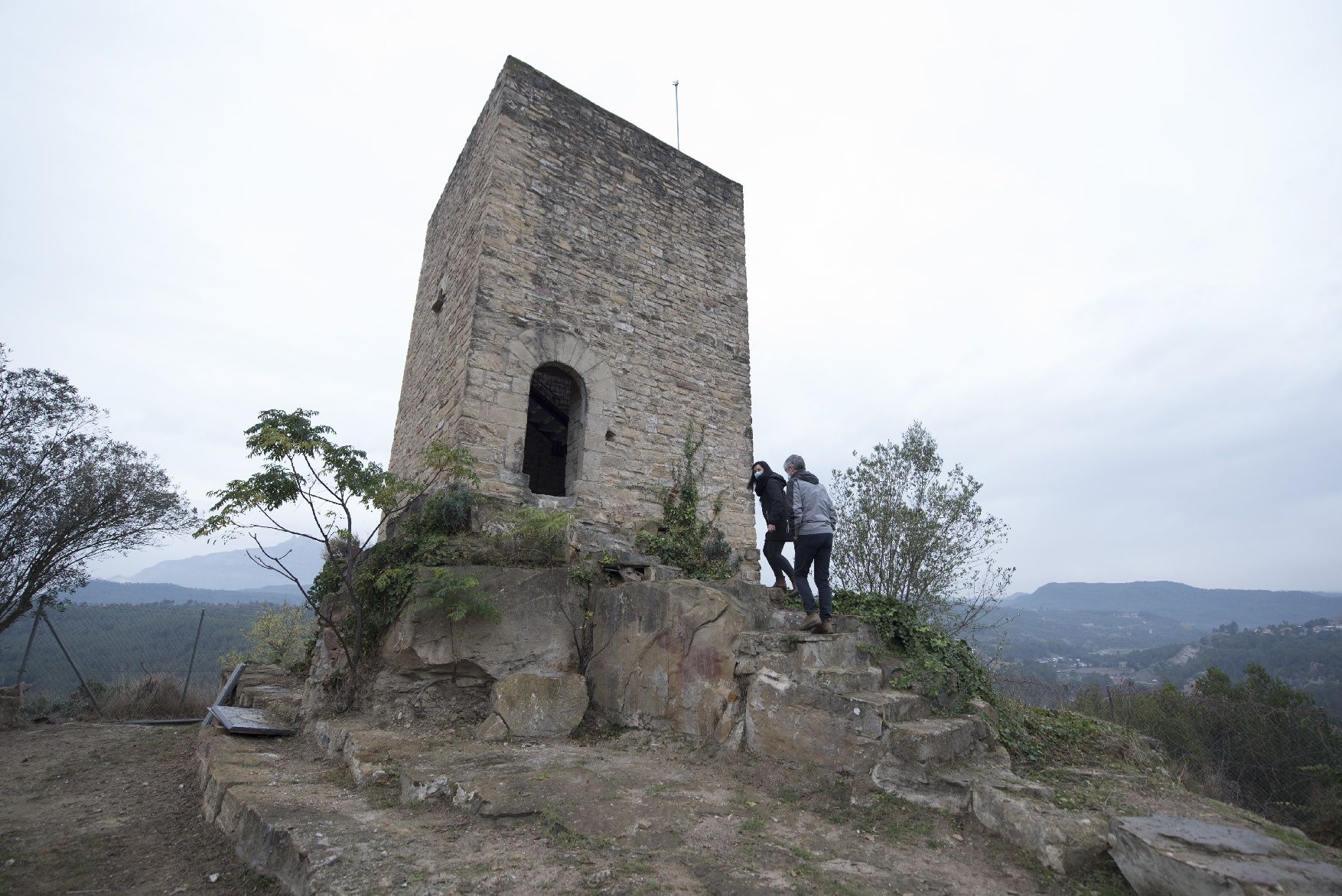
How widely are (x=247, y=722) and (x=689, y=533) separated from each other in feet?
18.4

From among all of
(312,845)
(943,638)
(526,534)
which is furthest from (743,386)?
(312,845)

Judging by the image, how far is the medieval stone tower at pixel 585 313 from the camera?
827cm

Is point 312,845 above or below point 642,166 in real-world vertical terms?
below

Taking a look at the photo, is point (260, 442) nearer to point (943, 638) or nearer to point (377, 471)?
point (377, 471)

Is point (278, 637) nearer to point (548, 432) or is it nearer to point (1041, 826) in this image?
point (548, 432)

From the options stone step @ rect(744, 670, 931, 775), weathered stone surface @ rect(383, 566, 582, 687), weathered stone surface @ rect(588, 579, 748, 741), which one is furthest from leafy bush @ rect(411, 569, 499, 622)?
stone step @ rect(744, 670, 931, 775)

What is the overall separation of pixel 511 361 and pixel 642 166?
4.53 meters

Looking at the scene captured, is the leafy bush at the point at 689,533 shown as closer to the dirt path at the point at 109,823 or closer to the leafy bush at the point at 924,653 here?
the leafy bush at the point at 924,653

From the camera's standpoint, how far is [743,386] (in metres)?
10.6

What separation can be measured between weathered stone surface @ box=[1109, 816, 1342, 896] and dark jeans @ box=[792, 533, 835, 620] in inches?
105

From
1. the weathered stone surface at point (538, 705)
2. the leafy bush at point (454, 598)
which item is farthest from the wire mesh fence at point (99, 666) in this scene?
the weathered stone surface at point (538, 705)

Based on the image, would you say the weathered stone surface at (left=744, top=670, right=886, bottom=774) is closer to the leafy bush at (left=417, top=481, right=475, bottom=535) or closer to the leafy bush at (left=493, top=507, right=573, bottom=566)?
the leafy bush at (left=493, top=507, right=573, bottom=566)

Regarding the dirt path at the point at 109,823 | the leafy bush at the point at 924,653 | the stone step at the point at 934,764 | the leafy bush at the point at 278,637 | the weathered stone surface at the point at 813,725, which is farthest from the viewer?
the leafy bush at the point at 278,637

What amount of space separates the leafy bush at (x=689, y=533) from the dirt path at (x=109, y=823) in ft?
16.9
